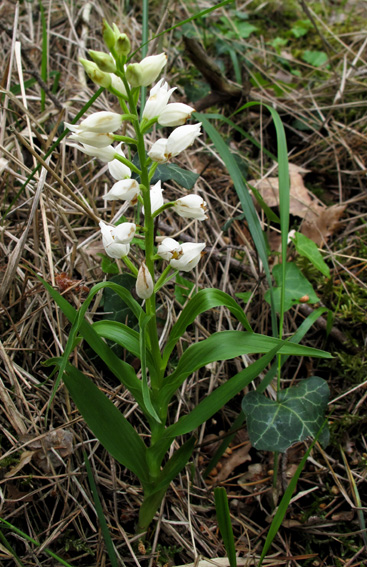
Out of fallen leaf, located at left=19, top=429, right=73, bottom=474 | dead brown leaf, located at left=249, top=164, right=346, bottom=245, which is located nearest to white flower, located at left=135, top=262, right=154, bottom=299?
fallen leaf, located at left=19, top=429, right=73, bottom=474

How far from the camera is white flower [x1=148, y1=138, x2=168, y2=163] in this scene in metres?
1.28

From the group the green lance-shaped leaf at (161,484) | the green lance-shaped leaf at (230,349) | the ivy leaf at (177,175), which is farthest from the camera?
the ivy leaf at (177,175)

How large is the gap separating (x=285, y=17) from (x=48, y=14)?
1.87 meters

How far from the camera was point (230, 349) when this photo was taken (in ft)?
4.62

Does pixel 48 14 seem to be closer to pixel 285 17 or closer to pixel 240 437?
pixel 285 17

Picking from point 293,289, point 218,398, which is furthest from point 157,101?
point 293,289

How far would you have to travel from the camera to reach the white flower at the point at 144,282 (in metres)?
1.33

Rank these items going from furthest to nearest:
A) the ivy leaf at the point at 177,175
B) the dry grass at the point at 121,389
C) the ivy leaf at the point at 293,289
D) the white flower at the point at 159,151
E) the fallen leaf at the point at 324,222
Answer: the fallen leaf at the point at 324,222
the ivy leaf at the point at 293,289
the ivy leaf at the point at 177,175
the dry grass at the point at 121,389
the white flower at the point at 159,151

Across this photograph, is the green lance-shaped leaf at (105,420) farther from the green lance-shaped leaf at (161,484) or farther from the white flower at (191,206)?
the white flower at (191,206)

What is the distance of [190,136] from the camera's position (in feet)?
4.34

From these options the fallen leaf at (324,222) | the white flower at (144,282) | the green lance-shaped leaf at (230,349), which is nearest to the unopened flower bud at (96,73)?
the white flower at (144,282)

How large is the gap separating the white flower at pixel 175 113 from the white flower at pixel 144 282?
0.42m

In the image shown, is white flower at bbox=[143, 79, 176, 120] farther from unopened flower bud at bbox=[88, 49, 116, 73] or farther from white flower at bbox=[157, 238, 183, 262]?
white flower at bbox=[157, 238, 183, 262]

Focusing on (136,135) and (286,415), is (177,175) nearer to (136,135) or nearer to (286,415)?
(136,135)
